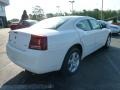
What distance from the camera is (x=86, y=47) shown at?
20.1 ft

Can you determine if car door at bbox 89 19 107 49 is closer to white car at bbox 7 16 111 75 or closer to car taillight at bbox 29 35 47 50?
white car at bbox 7 16 111 75

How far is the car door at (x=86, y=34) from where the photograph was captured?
5.80m

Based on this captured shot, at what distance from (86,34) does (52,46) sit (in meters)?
1.77

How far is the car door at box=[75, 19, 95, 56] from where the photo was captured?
5.80 metres

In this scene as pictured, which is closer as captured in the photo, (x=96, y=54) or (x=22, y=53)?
(x=22, y=53)

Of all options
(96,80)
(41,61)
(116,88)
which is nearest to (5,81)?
(41,61)

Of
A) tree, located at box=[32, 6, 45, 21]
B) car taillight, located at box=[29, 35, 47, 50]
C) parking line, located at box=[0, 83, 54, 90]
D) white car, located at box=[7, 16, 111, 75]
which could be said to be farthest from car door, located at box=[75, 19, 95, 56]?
tree, located at box=[32, 6, 45, 21]

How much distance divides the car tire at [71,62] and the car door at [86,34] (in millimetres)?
399

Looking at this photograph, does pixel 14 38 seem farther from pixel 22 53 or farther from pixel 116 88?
pixel 116 88

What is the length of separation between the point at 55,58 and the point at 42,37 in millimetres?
576

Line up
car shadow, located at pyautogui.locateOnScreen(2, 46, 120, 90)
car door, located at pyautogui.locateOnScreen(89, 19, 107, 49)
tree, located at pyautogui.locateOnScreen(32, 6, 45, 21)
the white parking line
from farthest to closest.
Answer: tree, located at pyautogui.locateOnScreen(32, 6, 45, 21) → car door, located at pyautogui.locateOnScreen(89, 19, 107, 49) → car shadow, located at pyautogui.locateOnScreen(2, 46, 120, 90) → the white parking line

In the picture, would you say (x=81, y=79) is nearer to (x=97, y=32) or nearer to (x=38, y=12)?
(x=97, y=32)

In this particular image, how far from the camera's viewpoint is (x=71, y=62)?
5.43 m

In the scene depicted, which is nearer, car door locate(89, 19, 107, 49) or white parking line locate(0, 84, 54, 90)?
white parking line locate(0, 84, 54, 90)
